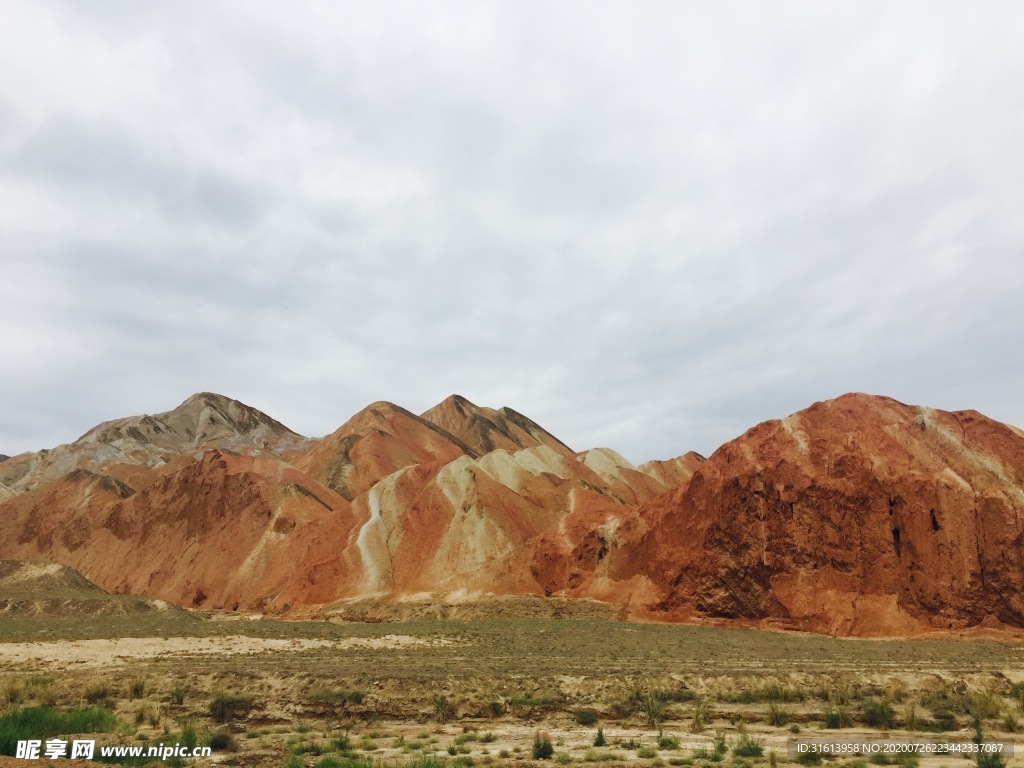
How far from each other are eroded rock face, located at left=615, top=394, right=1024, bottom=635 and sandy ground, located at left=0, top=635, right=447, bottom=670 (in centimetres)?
2239

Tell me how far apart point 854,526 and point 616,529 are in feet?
61.9

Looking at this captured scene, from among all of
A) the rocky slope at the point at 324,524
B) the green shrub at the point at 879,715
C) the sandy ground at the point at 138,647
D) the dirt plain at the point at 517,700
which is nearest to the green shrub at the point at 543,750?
the dirt plain at the point at 517,700

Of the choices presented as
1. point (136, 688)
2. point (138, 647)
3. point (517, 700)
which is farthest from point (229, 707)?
point (138, 647)

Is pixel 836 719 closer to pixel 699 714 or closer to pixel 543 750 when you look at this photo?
pixel 699 714

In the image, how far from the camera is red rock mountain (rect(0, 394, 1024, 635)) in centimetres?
4206

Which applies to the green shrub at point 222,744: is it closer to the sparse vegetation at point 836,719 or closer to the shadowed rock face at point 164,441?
the sparse vegetation at point 836,719

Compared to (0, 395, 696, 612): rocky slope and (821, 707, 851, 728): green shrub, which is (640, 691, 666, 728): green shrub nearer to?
(821, 707, 851, 728): green shrub

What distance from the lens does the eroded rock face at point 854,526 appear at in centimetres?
4059

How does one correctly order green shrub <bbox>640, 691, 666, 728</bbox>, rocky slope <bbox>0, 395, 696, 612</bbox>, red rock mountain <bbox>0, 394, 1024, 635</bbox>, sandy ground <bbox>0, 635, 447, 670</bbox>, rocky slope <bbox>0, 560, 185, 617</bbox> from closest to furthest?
green shrub <bbox>640, 691, 666, 728</bbox> → sandy ground <bbox>0, 635, 447, 670</bbox> → red rock mountain <bbox>0, 394, 1024, 635</bbox> → rocky slope <bbox>0, 560, 185, 617</bbox> → rocky slope <bbox>0, 395, 696, 612</bbox>

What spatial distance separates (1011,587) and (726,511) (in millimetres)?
16488

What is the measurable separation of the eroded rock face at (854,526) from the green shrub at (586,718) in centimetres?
2842

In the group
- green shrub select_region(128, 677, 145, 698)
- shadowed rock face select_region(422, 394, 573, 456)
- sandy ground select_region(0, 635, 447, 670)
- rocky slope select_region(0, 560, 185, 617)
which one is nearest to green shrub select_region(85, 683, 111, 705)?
green shrub select_region(128, 677, 145, 698)

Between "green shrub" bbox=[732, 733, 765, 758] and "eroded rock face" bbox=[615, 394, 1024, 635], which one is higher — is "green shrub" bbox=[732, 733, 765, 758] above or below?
below

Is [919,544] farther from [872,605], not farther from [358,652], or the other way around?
[358,652]
